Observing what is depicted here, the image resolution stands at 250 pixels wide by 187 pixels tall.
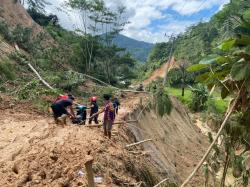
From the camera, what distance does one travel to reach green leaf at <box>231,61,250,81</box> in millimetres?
4496

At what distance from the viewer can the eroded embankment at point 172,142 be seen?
17.2m

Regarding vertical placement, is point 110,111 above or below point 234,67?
below

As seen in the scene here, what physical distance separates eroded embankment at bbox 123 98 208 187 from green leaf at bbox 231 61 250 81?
1112cm

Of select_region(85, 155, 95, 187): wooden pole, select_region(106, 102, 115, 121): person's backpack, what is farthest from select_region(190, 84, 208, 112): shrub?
select_region(85, 155, 95, 187): wooden pole

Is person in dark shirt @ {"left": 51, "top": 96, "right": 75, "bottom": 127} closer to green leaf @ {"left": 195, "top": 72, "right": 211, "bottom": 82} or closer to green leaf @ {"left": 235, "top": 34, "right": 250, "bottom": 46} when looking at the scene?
green leaf @ {"left": 195, "top": 72, "right": 211, "bottom": 82}

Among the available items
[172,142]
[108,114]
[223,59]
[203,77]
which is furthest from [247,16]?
[172,142]

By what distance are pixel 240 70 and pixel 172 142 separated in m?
20.3

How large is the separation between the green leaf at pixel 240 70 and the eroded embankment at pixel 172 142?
36.5ft

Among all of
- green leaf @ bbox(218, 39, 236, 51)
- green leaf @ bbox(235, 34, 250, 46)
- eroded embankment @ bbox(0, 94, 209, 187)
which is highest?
green leaf @ bbox(235, 34, 250, 46)

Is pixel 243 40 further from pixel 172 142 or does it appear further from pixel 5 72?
pixel 172 142

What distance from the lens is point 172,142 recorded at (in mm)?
24625

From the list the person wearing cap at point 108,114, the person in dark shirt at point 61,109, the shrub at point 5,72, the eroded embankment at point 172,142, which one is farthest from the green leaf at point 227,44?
the shrub at point 5,72

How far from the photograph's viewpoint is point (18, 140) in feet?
35.2

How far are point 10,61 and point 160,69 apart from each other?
5115 centimetres
